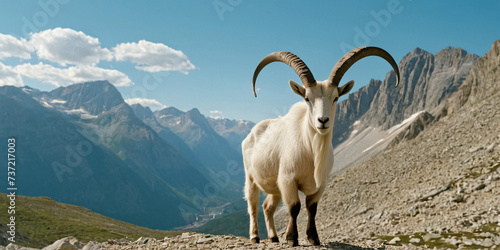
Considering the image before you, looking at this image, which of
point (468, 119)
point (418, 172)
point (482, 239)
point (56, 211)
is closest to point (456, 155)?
point (418, 172)

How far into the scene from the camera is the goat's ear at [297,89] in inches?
402

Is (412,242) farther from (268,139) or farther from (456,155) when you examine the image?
(456,155)

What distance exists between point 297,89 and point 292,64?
1230mm

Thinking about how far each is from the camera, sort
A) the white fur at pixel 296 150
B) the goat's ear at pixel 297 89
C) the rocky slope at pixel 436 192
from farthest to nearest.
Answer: the rocky slope at pixel 436 192 < the goat's ear at pixel 297 89 < the white fur at pixel 296 150

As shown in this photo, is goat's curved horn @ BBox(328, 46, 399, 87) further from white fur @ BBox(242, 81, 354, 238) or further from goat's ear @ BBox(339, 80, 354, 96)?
white fur @ BBox(242, 81, 354, 238)

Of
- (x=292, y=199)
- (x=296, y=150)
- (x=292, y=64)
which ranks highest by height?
(x=292, y=64)

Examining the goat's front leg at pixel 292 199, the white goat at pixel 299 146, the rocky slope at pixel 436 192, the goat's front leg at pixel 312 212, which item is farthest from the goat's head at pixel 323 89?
the rocky slope at pixel 436 192

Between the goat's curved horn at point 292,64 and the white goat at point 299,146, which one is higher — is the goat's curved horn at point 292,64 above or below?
above

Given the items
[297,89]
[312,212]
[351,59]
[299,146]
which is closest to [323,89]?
[297,89]

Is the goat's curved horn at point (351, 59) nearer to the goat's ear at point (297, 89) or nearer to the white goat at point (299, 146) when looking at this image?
the white goat at point (299, 146)

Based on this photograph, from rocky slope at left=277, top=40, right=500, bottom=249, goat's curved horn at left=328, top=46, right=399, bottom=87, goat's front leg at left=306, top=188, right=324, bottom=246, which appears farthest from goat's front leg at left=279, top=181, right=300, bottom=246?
rocky slope at left=277, top=40, right=500, bottom=249

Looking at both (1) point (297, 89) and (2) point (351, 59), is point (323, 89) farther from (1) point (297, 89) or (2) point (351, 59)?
(2) point (351, 59)

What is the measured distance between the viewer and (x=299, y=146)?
11039mm

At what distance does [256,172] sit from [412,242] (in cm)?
957
